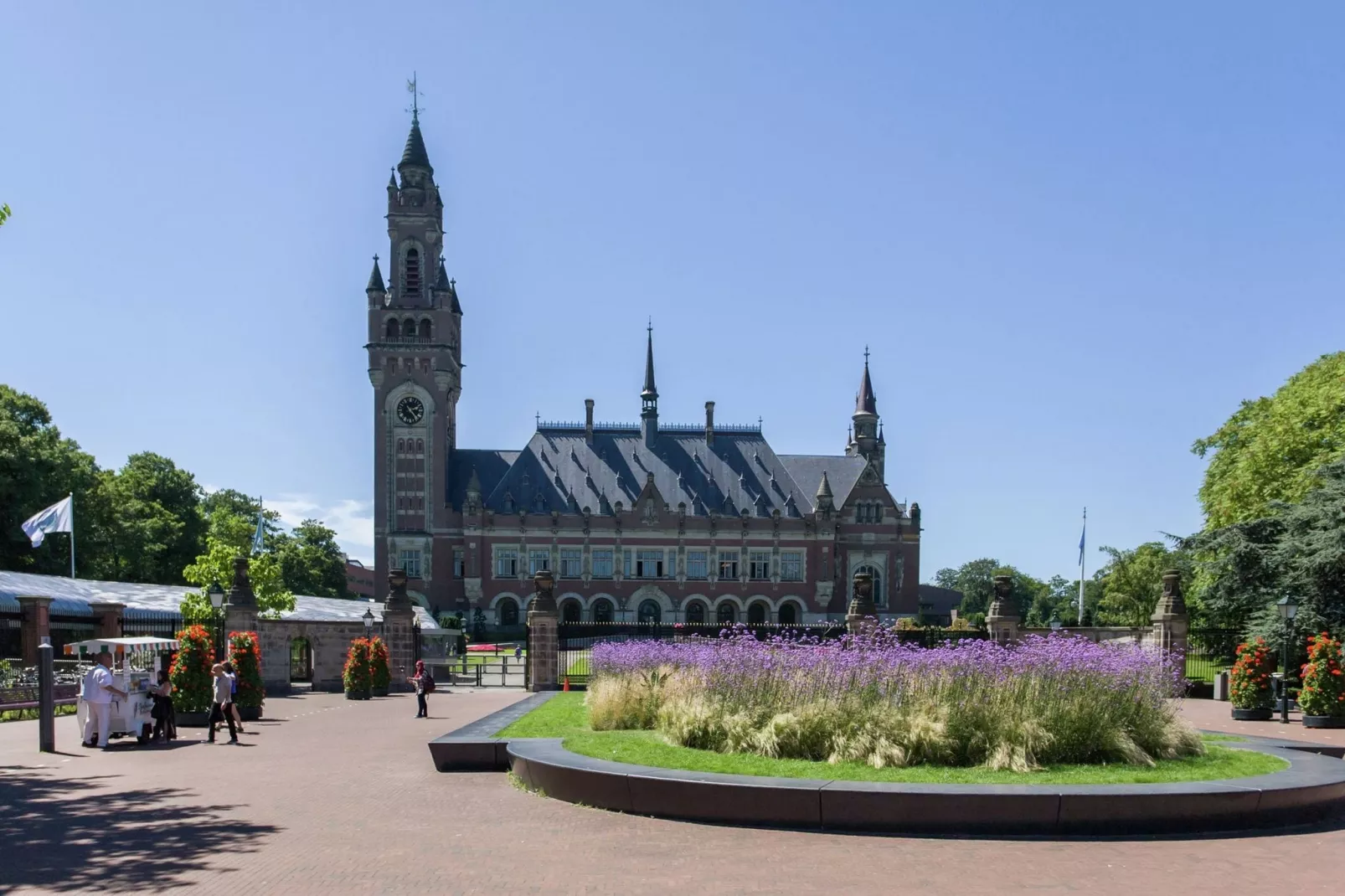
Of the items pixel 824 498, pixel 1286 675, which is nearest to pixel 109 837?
pixel 1286 675

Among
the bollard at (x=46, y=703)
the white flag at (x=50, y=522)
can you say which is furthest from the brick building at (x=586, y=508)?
the bollard at (x=46, y=703)

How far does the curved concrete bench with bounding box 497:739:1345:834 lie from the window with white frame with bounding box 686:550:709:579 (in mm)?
69719

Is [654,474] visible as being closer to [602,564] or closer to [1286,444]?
[602,564]

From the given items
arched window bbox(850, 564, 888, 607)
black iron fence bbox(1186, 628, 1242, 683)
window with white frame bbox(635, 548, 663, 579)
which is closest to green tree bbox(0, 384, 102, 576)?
window with white frame bbox(635, 548, 663, 579)

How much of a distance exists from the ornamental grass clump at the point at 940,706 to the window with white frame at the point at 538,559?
64.6 metres

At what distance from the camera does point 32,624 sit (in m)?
31.5

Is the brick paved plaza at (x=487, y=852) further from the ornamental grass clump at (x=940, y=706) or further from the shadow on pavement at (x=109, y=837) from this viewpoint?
the ornamental grass clump at (x=940, y=706)

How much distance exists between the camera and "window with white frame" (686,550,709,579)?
8126 centimetres

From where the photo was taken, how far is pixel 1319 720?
74.9 ft

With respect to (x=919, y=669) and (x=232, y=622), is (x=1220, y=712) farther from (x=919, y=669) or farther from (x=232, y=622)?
(x=232, y=622)

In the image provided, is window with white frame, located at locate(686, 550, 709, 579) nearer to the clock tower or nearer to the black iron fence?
the clock tower

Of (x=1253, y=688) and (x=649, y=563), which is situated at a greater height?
(x=1253, y=688)

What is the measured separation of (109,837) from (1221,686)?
28544 mm

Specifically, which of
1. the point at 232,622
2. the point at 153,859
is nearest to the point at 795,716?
the point at 153,859
